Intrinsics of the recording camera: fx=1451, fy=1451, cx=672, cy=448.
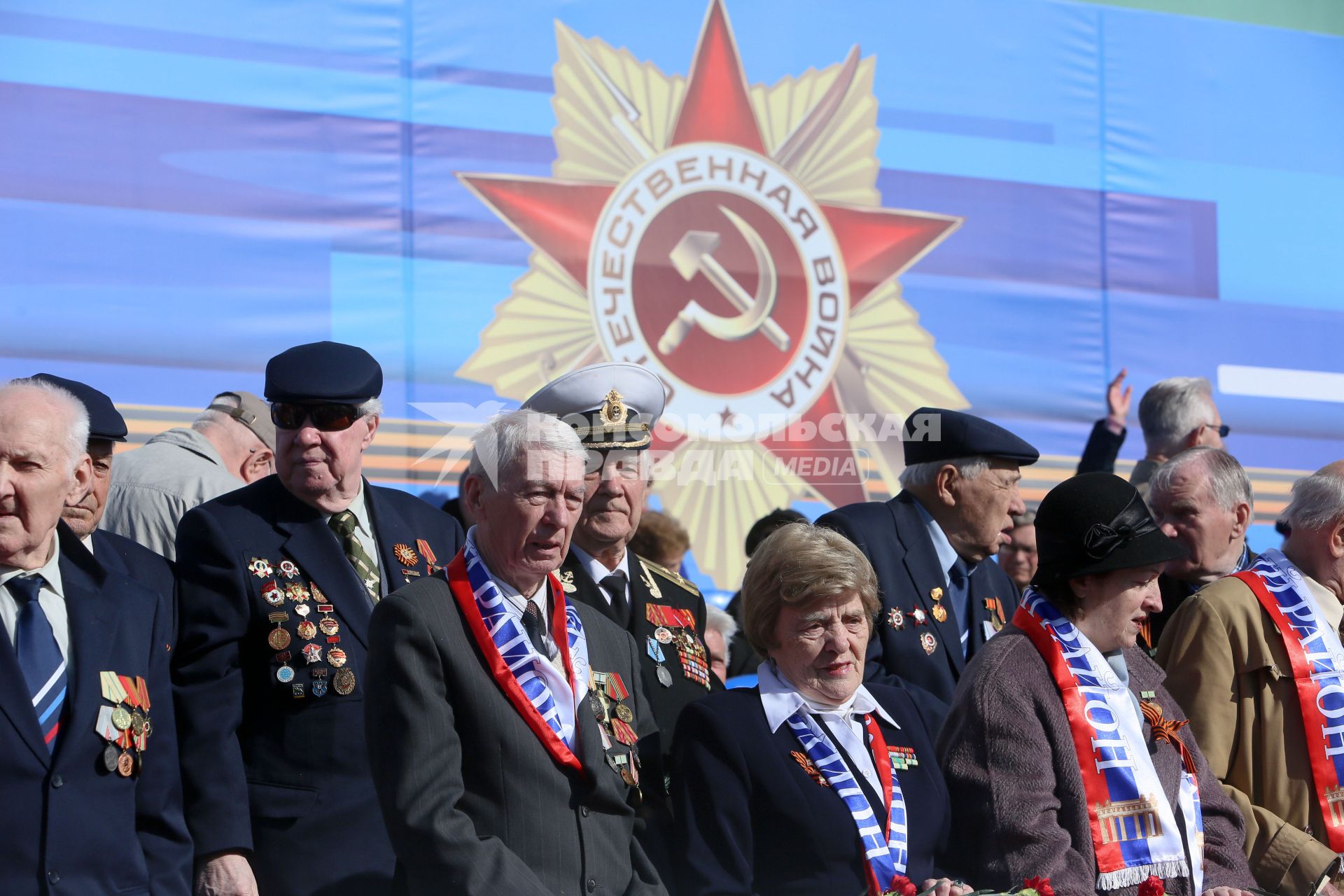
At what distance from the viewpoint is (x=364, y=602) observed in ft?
9.85

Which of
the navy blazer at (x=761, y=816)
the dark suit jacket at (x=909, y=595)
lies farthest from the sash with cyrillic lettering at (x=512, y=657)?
the dark suit jacket at (x=909, y=595)

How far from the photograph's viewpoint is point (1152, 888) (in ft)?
9.19

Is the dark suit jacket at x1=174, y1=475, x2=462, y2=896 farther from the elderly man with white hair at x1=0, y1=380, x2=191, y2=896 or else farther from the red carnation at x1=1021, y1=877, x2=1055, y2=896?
the red carnation at x1=1021, y1=877, x2=1055, y2=896

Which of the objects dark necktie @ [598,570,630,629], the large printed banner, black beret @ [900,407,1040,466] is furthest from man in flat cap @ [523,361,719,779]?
the large printed banner

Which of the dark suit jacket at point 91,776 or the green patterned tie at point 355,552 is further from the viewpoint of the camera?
the green patterned tie at point 355,552

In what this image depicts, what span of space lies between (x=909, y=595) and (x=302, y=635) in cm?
157

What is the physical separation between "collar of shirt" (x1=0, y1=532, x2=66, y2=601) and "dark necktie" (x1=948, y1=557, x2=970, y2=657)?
2.19 m

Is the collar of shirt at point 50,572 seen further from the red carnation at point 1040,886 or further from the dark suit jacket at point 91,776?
the red carnation at point 1040,886

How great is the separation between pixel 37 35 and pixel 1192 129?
200 inches

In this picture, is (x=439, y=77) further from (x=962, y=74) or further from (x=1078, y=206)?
(x=1078, y=206)

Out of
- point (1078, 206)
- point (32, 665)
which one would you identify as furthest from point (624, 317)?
point (32, 665)

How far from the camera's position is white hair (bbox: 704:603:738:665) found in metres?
4.53

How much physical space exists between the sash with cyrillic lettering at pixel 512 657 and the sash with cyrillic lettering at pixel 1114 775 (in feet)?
3.44

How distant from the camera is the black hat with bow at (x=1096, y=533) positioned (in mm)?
2998
